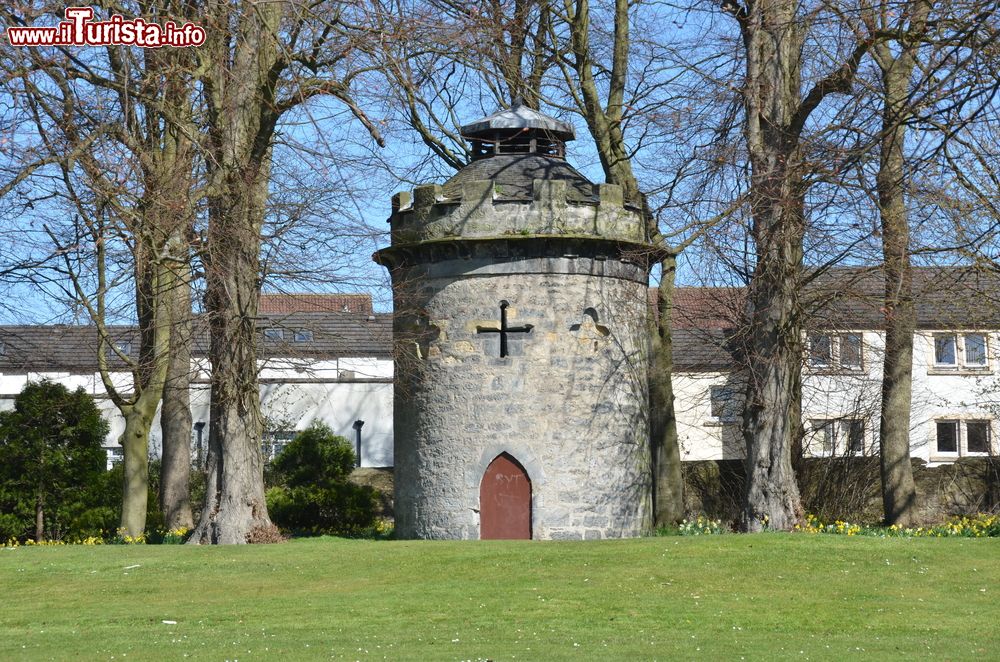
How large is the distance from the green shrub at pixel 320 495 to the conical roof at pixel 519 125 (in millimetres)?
6705

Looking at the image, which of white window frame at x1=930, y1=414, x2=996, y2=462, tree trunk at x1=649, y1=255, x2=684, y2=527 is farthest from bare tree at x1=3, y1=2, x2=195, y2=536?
white window frame at x1=930, y1=414, x2=996, y2=462

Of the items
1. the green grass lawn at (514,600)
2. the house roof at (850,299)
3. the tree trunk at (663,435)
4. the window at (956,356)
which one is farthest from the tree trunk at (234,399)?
the window at (956,356)

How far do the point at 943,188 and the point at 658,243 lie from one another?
18.4ft

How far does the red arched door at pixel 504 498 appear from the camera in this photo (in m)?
19.7

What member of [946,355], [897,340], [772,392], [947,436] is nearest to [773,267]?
[772,392]

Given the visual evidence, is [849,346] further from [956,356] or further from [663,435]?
[956,356]

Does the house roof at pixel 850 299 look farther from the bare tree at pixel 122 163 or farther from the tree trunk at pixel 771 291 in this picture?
the bare tree at pixel 122 163

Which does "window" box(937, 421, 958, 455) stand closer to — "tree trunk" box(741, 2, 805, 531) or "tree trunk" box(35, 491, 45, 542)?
"tree trunk" box(741, 2, 805, 531)

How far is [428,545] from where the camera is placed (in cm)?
1747

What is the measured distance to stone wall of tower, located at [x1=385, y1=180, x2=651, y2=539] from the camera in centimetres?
1978

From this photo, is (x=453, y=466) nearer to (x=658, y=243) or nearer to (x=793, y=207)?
(x=658, y=243)

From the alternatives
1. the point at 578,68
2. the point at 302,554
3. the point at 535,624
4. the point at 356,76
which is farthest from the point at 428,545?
the point at 578,68

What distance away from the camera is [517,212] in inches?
786

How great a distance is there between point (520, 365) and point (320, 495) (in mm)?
6066
